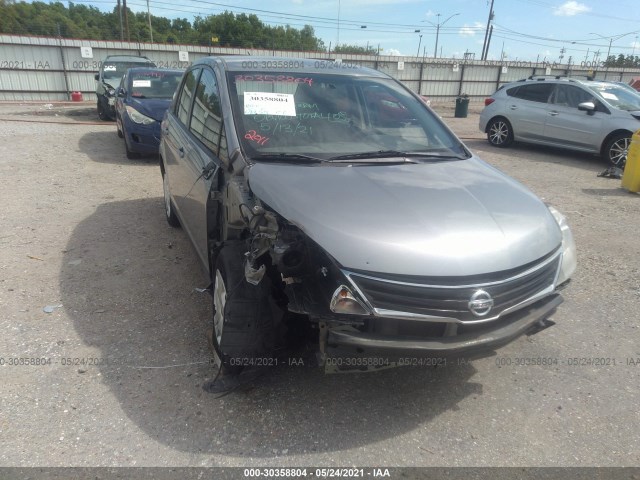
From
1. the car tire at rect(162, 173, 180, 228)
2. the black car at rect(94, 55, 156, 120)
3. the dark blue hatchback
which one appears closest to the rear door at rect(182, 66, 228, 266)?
the car tire at rect(162, 173, 180, 228)

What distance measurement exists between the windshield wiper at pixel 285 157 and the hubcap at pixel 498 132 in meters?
10.4

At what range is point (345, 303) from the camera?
2295 millimetres

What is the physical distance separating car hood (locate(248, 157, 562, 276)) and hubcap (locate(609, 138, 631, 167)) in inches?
328

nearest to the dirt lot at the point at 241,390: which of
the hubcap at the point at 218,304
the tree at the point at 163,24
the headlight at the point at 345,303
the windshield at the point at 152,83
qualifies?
the hubcap at the point at 218,304

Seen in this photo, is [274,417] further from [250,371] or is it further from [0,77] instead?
[0,77]

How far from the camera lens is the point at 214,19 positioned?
249ft

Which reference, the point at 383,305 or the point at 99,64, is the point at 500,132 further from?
the point at 99,64

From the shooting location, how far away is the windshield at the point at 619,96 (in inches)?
398

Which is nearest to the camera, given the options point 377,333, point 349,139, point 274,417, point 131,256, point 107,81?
point 377,333

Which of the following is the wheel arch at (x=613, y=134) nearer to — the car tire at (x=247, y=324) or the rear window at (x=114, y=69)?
the car tire at (x=247, y=324)

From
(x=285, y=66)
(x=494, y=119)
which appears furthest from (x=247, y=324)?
(x=494, y=119)

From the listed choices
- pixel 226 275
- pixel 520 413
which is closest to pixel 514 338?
pixel 520 413

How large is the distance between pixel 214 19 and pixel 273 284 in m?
82.4

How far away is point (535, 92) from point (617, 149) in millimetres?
2454
